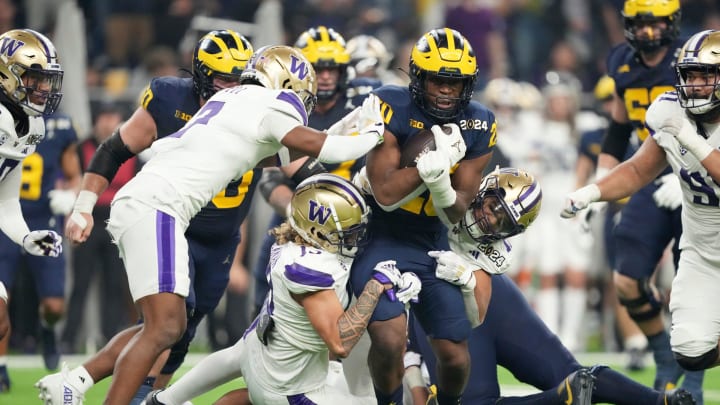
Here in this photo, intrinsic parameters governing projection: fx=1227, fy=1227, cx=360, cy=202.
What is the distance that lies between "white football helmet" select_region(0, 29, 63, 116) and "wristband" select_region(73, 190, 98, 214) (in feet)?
1.46

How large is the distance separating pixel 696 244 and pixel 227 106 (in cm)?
225

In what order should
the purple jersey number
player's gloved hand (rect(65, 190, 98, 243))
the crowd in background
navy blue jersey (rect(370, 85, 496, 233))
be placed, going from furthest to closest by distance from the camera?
the crowd in background → player's gloved hand (rect(65, 190, 98, 243)) → navy blue jersey (rect(370, 85, 496, 233)) → the purple jersey number

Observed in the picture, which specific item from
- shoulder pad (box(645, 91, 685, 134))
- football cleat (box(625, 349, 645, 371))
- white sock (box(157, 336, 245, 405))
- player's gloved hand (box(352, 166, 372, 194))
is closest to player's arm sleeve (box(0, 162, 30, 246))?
white sock (box(157, 336, 245, 405))

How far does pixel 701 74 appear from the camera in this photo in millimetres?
5387

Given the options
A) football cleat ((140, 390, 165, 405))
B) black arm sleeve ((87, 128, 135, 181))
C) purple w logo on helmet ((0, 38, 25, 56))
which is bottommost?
football cleat ((140, 390, 165, 405))

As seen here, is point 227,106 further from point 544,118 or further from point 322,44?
point 544,118

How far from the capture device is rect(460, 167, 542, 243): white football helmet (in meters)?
5.37

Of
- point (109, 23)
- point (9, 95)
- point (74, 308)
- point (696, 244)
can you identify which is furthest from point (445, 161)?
point (109, 23)

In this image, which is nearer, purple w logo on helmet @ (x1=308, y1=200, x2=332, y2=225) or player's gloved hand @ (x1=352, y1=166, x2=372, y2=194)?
purple w logo on helmet @ (x1=308, y1=200, x2=332, y2=225)

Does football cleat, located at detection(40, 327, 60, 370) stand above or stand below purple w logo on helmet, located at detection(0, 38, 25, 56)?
below

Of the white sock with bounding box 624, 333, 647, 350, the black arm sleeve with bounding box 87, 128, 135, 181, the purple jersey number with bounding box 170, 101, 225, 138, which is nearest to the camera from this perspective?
the purple jersey number with bounding box 170, 101, 225, 138

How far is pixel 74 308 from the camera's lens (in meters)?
9.24

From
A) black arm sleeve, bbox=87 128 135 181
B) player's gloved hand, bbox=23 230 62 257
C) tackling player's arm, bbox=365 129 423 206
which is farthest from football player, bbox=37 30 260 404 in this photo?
tackling player's arm, bbox=365 129 423 206

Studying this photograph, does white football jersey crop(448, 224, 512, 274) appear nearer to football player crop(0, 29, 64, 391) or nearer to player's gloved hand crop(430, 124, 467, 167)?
player's gloved hand crop(430, 124, 467, 167)
